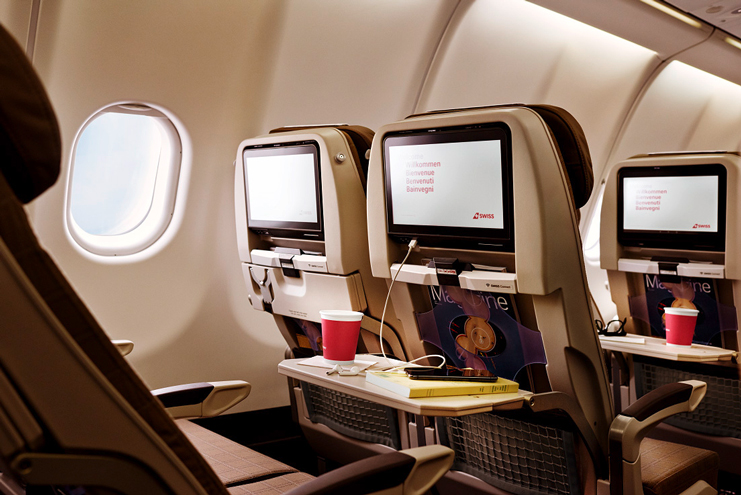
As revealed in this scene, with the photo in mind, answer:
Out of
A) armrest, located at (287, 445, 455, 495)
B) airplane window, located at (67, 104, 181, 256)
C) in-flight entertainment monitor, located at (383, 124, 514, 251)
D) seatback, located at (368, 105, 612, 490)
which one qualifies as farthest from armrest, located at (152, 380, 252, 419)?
airplane window, located at (67, 104, 181, 256)

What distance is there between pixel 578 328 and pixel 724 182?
5.84ft

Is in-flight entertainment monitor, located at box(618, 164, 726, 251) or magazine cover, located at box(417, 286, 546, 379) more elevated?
in-flight entertainment monitor, located at box(618, 164, 726, 251)

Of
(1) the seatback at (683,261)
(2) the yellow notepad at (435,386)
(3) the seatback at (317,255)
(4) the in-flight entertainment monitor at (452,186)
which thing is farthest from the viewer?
(1) the seatback at (683,261)

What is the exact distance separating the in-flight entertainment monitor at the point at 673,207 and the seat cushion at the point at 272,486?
7.48 ft

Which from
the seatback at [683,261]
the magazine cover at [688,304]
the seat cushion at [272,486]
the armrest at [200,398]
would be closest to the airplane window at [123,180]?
the armrest at [200,398]

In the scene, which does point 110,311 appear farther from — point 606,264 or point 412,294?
point 606,264

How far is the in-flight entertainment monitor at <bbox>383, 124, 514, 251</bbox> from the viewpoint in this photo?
204 cm

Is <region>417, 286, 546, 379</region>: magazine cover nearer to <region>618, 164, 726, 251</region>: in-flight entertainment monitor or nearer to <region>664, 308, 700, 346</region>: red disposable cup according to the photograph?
<region>664, 308, 700, 346</region>: red disposable cup

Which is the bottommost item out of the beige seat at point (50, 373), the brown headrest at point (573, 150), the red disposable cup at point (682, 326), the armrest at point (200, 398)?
the red disposable cup at point (682, 326)

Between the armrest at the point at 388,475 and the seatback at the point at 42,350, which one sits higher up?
the seatback at the point at 42,350

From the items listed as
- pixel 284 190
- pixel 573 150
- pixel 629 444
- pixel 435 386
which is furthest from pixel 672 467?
pixel 284 190

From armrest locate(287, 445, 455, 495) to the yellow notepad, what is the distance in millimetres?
393

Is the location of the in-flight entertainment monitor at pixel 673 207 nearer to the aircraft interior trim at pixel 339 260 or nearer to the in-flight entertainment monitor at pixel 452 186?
the aircraft interior trim at pixel 339 260

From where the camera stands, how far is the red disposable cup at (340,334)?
2.26 metres
